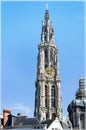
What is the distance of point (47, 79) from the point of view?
114750 mm

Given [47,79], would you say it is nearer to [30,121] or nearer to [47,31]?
[47,31]

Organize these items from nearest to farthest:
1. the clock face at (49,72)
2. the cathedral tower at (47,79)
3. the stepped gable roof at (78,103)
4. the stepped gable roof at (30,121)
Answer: the stepped gable roof at (30,121)
the stepped gable roof at (78,103)
the cathedral tower at (47,79)
the clock face at (49,72)

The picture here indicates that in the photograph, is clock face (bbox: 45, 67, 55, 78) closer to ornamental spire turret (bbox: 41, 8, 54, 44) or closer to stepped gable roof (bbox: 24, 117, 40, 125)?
ornamental spire turret (bbox: 41, 8, 54, 44)

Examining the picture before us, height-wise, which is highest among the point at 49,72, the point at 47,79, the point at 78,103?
the point at 49,72

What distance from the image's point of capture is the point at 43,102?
10938 cm

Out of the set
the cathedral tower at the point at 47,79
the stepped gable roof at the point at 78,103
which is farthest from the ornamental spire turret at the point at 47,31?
the stepped gable roof at the point at 78,103

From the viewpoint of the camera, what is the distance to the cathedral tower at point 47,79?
353 feet

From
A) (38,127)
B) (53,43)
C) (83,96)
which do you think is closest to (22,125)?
(38,127)

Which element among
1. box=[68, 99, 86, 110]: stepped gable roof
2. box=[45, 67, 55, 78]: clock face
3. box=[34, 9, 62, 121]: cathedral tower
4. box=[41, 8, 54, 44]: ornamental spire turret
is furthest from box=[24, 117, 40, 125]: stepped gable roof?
box=[41, 8, 54, 44]: ornamental spire turret

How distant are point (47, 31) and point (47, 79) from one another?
14.4 meters

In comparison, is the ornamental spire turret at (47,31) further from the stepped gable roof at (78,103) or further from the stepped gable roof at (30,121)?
the stepped gable roof at (30,121)

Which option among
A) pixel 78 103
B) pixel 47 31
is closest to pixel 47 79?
pixel 47 31

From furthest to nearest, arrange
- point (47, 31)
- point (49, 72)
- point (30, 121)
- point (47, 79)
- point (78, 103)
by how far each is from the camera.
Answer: point (47, 31)
point (49, 72)
point (47, 79)
point (78, 103)
point (30, 121)

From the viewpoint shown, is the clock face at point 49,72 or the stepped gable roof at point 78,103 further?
the clock face at point 49,72
